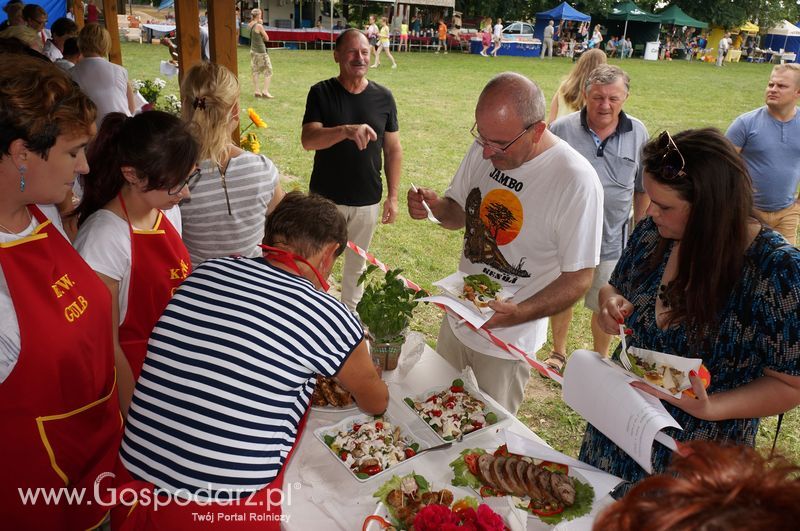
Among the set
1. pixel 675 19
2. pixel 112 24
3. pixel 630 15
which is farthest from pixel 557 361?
pixel 675 19

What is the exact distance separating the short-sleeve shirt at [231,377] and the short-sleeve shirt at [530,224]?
4.00 feet

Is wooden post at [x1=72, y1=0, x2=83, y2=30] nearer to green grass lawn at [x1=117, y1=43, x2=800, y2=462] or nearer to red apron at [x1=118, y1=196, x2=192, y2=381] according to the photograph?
green grass lawn at [x1=117, y1=43, x2=800, y2=462]

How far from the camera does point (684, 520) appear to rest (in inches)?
27.6

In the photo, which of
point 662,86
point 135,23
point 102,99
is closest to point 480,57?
point 662,86

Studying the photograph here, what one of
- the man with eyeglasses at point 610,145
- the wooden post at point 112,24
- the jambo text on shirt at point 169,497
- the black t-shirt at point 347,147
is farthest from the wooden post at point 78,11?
the jambo text on shirt at point 169,497

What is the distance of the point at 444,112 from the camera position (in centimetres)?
1373

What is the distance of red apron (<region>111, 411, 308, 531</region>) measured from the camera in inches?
64.4

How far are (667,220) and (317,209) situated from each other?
118 centimetres

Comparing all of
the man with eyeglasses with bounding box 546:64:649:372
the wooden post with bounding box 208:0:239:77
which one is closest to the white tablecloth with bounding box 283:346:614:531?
the man with eyeglasses with bounding box 546:64:649:372

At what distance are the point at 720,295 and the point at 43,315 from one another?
2093 mm

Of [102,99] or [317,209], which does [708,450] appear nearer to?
[317,209]

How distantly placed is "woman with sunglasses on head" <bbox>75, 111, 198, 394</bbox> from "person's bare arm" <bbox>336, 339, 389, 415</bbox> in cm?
92

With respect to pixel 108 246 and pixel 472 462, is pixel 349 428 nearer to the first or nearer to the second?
pixel 472 462

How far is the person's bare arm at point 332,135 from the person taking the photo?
404cm
